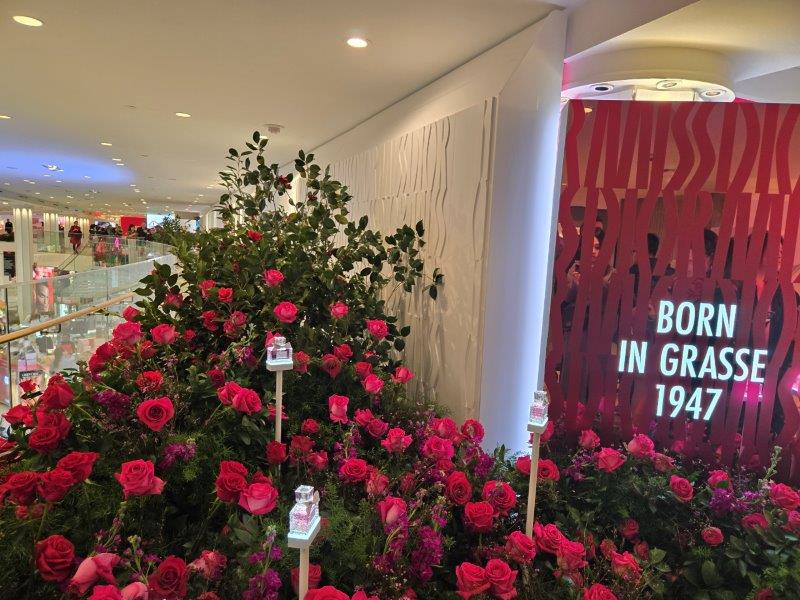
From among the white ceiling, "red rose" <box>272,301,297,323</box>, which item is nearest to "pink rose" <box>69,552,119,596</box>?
"red rose" <box>272,301,297,323</box>

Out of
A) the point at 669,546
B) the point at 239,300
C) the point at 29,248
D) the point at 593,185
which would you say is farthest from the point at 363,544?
the point at 29,248

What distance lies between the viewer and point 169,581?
112cm

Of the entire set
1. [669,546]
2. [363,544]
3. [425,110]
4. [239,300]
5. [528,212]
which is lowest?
[669,546]

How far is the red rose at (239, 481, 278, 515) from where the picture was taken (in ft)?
3.98

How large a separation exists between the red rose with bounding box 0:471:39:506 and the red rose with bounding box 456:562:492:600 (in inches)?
40.7

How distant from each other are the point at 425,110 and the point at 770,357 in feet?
8.56

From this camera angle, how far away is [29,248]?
52.0 feet

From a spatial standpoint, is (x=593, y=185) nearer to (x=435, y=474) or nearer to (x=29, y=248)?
(x=435, y=474)

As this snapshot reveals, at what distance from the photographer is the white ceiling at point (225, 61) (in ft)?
8.80

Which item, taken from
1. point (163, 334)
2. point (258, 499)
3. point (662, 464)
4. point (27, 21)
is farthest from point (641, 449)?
point (27, 21)

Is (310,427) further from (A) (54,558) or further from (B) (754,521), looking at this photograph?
(B) (754,521)

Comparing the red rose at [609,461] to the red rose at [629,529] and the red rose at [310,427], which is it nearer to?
the red rose at [629,529]

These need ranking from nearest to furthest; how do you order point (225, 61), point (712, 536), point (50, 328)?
point (712, 536), point (225, 61), point (50, 328)

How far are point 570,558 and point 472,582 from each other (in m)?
0.31
